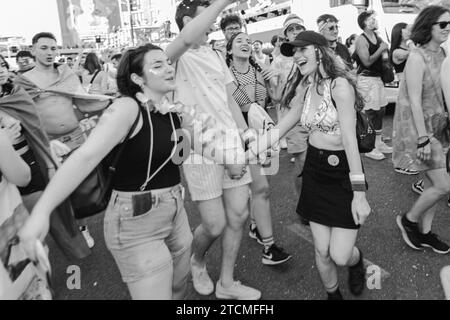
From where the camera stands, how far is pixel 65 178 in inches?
65.7

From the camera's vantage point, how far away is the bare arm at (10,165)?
1848mm

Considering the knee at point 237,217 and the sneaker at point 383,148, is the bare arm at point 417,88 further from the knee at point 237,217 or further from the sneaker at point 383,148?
the sneaker at point 383,148

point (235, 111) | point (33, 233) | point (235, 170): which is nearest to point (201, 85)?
point (235, 111)

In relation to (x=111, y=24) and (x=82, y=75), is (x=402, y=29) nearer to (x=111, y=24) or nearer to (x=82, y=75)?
(x=82, y=75)

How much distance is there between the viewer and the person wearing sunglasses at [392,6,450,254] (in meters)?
3.15

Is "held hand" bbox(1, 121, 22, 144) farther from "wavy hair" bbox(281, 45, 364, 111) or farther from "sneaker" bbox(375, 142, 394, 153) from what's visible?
Answer: "sneaker" bbox(375, 142, 394, 153)

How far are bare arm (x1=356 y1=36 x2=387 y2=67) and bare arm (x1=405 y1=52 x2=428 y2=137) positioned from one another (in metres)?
2.74

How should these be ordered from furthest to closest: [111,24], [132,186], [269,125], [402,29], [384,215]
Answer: [111,24], [402,29], [384,215], [269,125], [132,186]

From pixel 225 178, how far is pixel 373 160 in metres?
3.94

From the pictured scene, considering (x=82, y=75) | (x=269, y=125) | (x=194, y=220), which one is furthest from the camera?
(x=82, y=75)

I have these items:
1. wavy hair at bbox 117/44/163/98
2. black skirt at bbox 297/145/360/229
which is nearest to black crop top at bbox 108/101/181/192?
wavy hair at bbox 117/44/163/98

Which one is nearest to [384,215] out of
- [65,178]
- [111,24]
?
[65,178]

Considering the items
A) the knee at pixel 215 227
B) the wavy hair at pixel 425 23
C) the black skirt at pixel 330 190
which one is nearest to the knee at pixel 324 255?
the black skirt at pixel 330 190

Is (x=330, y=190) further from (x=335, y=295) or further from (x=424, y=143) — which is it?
(x=424, y=143)
